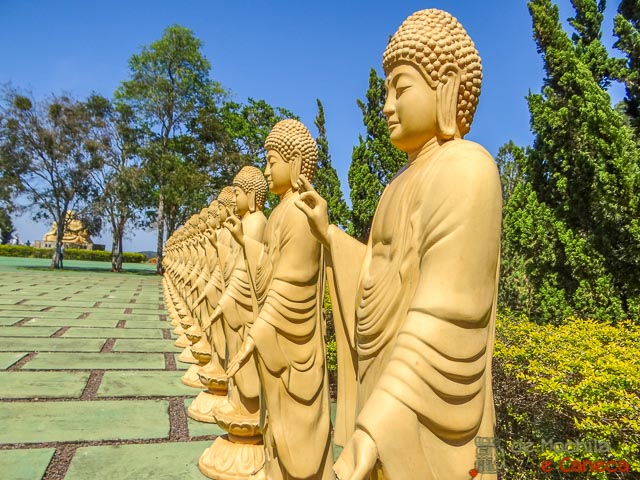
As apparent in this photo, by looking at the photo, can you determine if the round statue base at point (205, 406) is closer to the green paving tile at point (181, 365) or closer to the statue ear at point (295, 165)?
the green paving tile at point (181, 365)

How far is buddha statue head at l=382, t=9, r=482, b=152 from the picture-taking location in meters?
1.66

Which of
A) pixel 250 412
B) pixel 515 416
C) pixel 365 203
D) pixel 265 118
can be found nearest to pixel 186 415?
pixel 250 412

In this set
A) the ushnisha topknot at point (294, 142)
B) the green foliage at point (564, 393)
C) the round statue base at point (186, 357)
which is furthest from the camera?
the round statue base at point (186, 357)

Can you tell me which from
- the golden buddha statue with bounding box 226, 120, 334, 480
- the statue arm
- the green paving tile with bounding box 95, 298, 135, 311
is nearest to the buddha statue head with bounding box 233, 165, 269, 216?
the golden buddha statue with bounding box 226, 120, 334, 480

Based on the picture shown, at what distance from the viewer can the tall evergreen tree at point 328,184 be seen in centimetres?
862

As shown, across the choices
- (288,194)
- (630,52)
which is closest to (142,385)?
(288,194)

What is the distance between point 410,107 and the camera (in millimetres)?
1701

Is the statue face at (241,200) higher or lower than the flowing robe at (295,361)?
higher

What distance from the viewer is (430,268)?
56.6 inches

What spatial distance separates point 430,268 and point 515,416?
2.30 meters

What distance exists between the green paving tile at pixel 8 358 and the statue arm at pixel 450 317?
606cm

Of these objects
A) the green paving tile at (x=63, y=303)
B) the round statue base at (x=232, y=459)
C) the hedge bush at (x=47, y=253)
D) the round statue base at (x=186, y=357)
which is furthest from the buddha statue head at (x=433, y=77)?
the hedge bush at (x=47, y=253)

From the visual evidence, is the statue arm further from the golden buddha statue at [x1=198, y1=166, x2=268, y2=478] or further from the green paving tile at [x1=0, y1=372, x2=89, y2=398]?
the green paving tile at [x1=0, y1=372, x2=89, y2=398]

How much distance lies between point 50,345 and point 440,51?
7.45m
